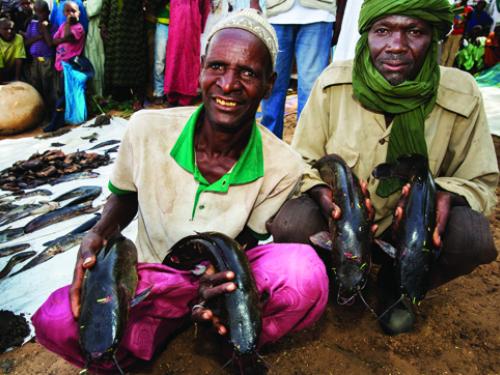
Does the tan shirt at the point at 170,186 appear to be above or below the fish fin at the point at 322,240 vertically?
above

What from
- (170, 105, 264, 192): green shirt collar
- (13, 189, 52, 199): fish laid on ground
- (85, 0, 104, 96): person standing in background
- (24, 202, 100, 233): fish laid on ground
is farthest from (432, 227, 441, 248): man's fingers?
(85, 0, 104, 96): person standing in background

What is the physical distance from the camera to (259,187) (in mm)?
2156

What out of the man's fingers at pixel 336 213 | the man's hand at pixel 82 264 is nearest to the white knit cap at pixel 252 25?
the man's fingers at pixel 336 213

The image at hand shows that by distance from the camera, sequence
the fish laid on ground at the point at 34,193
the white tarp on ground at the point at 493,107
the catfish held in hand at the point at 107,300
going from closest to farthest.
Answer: the catfish held in hand at the point at 107,300, the fish laid on ground at the point at 34,193, the white tarp on ground at the point at 493,107

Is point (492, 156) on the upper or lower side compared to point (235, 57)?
lower

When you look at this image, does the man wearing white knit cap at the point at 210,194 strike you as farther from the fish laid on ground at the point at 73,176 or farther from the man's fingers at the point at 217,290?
the fish laid on ground at the point at 73,176

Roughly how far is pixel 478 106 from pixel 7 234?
3.93 meters

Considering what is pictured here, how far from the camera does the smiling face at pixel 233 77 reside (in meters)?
1.93

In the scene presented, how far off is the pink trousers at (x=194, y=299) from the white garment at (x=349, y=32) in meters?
3.00

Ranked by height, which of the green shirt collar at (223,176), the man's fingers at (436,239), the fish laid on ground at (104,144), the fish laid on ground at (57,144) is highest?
the green shirt collar at (223,176)

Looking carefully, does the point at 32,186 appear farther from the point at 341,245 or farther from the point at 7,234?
the point at 341,245

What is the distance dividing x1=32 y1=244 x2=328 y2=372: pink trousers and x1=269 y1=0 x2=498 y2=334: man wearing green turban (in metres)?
0.37

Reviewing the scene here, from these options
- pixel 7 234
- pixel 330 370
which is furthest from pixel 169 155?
pixel 7 234

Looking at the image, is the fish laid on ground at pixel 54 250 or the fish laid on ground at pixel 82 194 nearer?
the fish laid on ground at pixel 54 250
